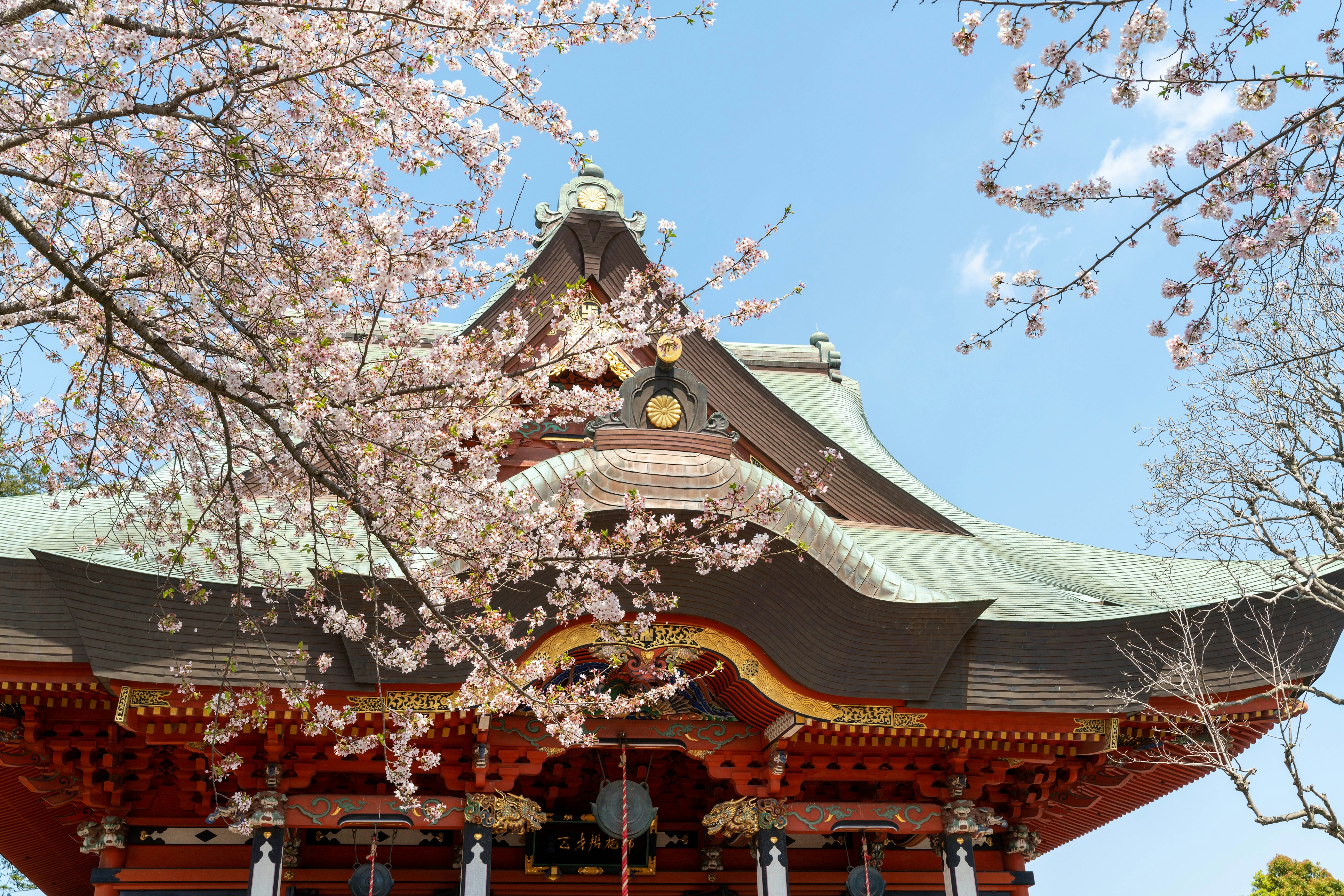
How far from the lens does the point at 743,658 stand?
27.3ft

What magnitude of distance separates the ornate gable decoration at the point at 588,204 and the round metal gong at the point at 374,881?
5771 mm

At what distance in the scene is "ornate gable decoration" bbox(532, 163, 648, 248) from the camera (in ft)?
34.7

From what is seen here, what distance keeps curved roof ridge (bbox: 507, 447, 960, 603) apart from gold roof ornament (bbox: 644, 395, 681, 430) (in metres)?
0.61

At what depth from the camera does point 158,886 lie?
839 centimetres

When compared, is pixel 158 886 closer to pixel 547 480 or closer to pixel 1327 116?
pixel 547 480

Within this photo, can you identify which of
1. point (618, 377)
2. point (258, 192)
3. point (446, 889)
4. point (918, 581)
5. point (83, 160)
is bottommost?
point (446, 889)

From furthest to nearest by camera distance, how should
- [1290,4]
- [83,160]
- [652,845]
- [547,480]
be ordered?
[652,845] < [547,480] < [83,160] < [1290,4]

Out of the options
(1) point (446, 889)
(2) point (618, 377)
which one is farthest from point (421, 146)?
(1) point (446, 889)

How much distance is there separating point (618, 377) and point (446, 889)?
4780mm

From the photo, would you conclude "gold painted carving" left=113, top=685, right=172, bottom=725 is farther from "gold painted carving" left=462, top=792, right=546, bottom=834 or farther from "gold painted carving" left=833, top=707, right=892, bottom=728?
"gold painted carving" left=833, top=707, right=892, bottom=728

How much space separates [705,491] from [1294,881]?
2108 cm

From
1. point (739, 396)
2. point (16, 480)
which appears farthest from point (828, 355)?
point (16, 480)

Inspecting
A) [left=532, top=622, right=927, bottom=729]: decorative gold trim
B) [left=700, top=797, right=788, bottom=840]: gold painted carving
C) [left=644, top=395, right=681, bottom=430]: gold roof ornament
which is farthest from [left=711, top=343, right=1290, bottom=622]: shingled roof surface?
[left=700, top=797, right=788, bottom=840]: gold painted carving

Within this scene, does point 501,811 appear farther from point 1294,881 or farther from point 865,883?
point 1294,881
